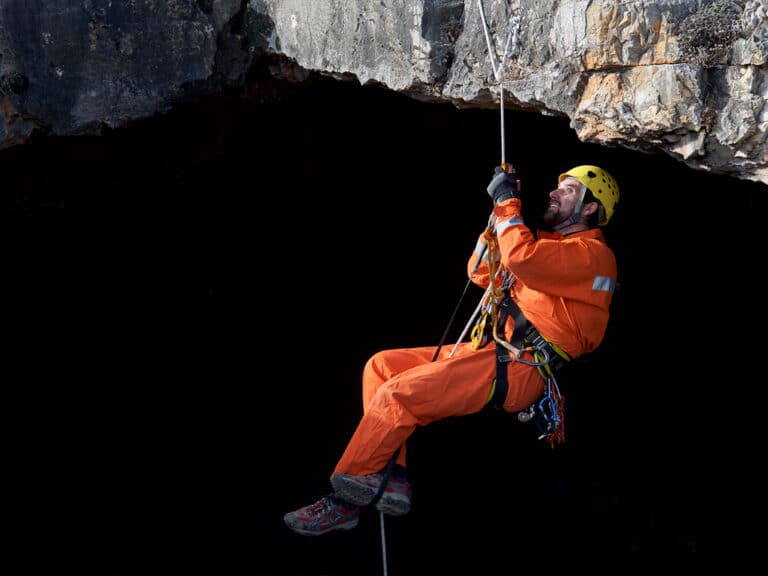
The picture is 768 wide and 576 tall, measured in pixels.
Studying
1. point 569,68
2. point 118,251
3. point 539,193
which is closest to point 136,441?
point 118,251

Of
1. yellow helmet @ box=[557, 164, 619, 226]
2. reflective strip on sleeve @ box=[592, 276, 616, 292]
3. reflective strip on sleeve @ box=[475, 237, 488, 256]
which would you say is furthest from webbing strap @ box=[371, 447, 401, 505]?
yellow helmet @ box=[557, 164, 619, 226]

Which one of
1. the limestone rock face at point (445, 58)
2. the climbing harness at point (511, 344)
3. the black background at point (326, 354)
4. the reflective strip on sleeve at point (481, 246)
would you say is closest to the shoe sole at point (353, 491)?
the climbing harness at point (511, 344)

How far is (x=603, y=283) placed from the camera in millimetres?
3695

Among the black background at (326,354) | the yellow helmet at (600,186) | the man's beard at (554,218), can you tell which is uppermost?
the yellow helmet at (600,186)

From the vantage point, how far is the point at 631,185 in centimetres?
593

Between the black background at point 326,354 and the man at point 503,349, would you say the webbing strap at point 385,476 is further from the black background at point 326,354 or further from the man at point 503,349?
the black background at point 326,354

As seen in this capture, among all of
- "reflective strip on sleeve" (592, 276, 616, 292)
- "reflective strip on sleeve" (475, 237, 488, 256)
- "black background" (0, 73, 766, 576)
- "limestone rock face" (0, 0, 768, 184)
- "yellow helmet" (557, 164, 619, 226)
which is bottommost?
"black background" (0, 73, 766, 576)

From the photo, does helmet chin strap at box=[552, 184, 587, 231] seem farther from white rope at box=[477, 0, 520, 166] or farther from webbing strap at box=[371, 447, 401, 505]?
webbing strap at box=[371, 447, 401, 505]

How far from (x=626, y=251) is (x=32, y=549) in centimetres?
481

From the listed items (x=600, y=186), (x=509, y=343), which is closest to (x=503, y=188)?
(x=600, y=186)

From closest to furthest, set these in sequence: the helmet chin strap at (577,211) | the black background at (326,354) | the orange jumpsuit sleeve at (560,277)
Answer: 1. the orange jumpsuit sleeve at (560,277)
2. the helmet chin strap at (577,211)
3. the black background at (326,354)

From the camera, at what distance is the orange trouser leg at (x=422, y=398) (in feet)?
12.0

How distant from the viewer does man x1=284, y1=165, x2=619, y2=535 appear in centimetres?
359

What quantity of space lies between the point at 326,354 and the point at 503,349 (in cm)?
350
